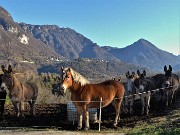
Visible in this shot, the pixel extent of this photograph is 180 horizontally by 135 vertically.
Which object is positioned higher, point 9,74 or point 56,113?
point 9,74

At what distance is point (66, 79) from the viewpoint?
13.4 m

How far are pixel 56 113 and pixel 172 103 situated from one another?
674 centimetres

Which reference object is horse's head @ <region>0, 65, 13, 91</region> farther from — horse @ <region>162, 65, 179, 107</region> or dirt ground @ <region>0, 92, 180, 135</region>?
horse @ <region>162, 65, 179, 107</region>

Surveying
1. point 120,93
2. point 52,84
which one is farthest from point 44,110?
point 52,84

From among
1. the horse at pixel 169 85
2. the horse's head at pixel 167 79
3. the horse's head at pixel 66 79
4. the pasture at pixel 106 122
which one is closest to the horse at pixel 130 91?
the pasture at pixel 106 122

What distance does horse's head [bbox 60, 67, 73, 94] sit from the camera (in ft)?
43.1

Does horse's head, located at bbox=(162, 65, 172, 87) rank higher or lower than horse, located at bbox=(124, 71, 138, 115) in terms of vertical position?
A: higher

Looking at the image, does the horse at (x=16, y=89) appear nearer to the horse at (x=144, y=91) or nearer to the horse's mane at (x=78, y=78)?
the horse's mane at (x=78, y=78)

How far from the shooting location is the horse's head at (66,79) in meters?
13.1

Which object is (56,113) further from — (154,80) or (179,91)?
(179,91)

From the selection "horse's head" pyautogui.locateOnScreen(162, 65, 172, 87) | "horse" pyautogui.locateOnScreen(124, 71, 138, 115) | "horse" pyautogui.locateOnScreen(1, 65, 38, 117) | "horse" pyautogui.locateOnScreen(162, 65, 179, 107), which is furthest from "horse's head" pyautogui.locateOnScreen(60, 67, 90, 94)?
"horse" pyautogui.locateOnScreen(162, 65, 179, 107)

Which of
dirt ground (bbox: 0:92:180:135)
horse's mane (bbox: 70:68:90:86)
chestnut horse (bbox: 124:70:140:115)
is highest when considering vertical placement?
horse's mane (bbox: 70:68:90:86)

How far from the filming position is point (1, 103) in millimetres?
17531

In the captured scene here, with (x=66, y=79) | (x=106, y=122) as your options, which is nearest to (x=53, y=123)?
(x=106, y=122)
